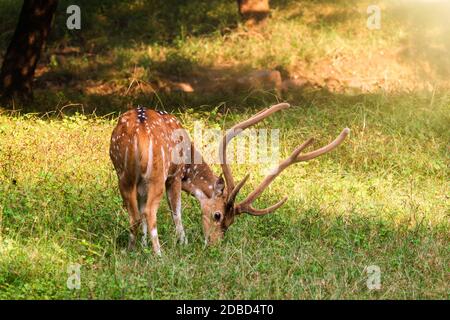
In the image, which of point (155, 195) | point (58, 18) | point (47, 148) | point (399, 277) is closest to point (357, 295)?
point (399, 277)

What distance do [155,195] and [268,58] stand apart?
24.7ft

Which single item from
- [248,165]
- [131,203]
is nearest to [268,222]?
[131,203]

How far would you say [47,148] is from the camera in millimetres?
10398

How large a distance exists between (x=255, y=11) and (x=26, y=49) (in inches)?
183

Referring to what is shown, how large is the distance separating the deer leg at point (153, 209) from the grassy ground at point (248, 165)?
18cm

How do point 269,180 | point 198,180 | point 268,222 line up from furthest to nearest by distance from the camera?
point 268,222, point 198,180, point 269,180

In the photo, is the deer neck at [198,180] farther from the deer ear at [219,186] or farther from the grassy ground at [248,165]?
the grassy ground at [248,165]

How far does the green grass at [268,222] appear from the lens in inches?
278

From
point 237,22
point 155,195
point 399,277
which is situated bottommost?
point 399,277

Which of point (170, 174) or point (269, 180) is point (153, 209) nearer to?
point (170, 174)

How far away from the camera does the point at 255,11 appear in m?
16.7

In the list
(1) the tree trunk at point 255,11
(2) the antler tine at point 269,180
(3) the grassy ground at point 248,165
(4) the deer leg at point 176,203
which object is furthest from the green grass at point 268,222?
(1) the tree trunk at point 255,11

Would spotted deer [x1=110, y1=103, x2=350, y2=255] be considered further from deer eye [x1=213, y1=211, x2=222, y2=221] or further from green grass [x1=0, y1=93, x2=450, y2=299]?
green grass [x1=0, y1=93, x2=450, y2=299]
